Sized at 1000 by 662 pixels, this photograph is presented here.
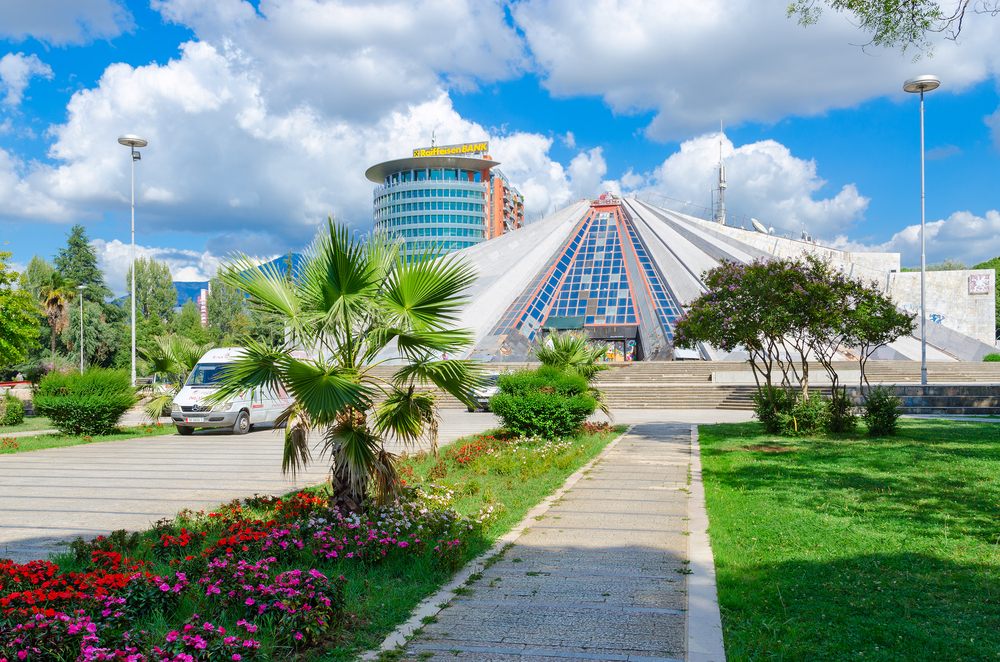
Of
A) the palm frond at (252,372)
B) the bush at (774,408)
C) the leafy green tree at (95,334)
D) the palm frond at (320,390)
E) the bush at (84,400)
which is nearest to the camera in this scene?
the palm frond at (320,390)

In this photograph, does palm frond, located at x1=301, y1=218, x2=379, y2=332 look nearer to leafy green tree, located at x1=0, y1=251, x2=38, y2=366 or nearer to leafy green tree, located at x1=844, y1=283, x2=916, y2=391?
leafy green tree, located at x1=844, y1=283, x2=916, y2=391

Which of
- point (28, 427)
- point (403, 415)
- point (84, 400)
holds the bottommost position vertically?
point (28, 427)

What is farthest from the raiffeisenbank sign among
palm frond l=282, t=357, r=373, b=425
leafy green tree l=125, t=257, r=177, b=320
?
palm frond l=282, t=357, r=373, b=425

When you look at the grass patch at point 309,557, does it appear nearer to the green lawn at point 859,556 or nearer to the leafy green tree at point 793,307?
the green lawn at point 859,556

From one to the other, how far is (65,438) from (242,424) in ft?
13.5

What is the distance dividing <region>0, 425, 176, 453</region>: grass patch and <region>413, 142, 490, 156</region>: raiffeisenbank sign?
300ft

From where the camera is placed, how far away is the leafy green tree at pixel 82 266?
2039 inches

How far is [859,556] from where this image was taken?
5.13 m

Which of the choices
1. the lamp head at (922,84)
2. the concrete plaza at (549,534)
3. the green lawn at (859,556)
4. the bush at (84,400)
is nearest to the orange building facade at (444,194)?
the lamp head at (922,84)

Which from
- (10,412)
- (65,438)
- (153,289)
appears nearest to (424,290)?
(65,438)

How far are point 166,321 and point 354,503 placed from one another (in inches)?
2738

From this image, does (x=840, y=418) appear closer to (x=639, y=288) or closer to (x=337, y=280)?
(x=337, y=280)

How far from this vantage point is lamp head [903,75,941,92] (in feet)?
72.1

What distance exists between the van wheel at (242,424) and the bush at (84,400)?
8.87 feet
